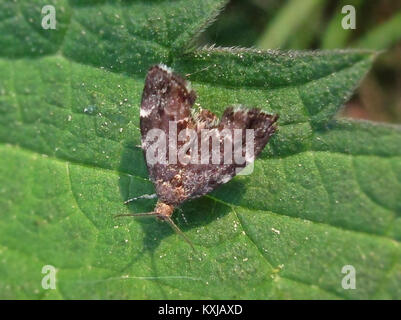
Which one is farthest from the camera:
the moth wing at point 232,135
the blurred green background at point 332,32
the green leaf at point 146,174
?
the blurred green background at point 332,32

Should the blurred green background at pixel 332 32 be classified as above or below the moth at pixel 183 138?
above

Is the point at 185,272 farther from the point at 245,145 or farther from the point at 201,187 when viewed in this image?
the point at 245,145

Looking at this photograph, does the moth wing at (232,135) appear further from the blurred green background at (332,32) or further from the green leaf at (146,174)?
the blurred green background at (332,32)

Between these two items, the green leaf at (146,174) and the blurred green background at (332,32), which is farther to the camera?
the blurred green background at (332,32)

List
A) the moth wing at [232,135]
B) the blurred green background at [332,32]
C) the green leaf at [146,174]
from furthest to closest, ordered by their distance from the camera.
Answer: the blurred green background at [332,32] → the moth wing at [232,135] → the green leaf at [146,174]

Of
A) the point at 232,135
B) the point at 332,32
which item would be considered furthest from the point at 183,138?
the point at 332,32

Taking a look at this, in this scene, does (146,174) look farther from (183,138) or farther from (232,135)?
(232,135)

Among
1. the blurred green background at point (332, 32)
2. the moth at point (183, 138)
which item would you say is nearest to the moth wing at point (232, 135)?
the moth at point (183, 138)
